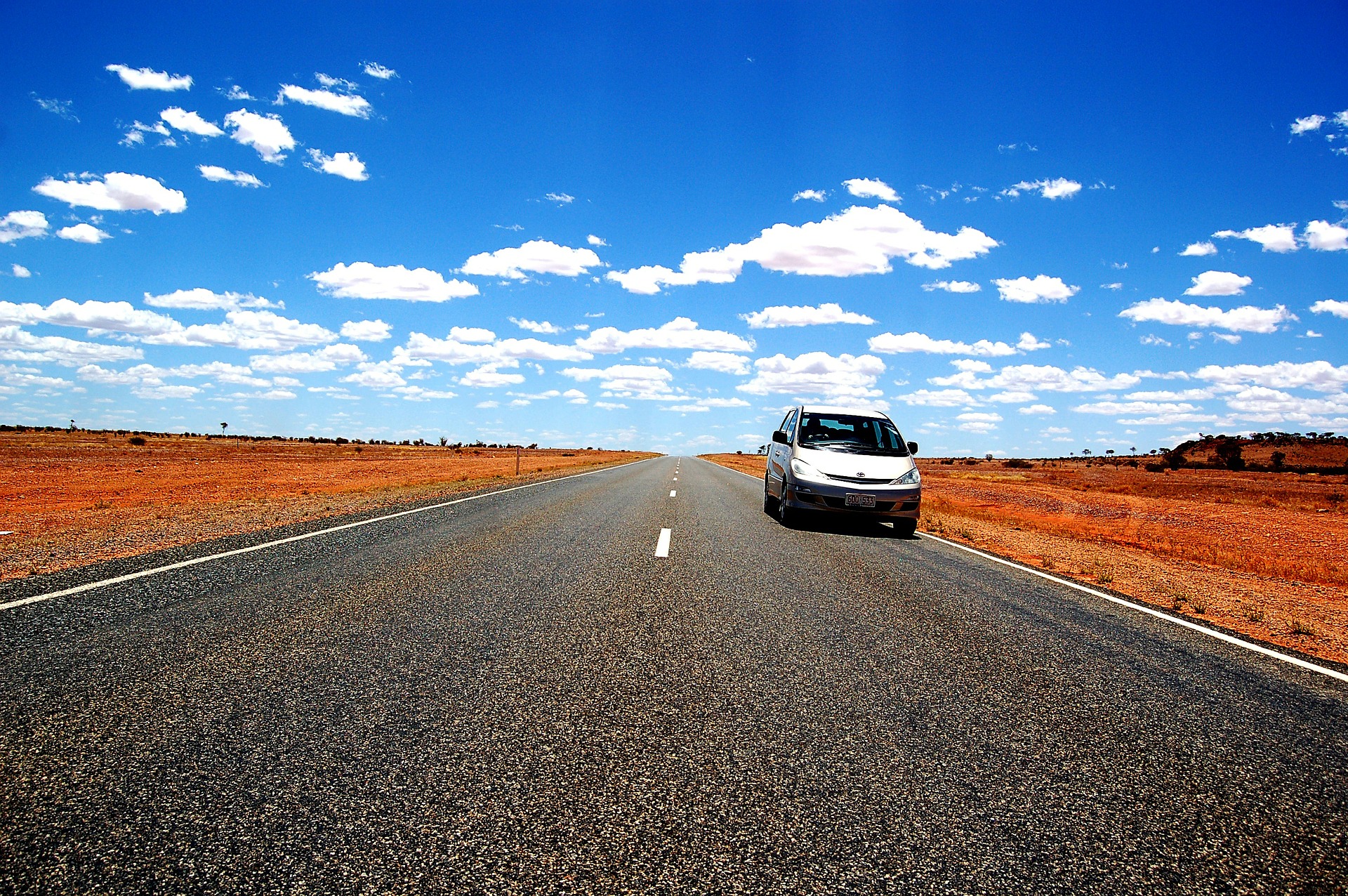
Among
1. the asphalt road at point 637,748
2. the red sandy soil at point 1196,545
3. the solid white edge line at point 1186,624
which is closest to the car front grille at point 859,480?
the solid white edge line at point 1186,624

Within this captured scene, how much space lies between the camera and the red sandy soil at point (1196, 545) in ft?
24.2

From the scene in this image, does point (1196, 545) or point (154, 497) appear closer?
point (1196, 545)

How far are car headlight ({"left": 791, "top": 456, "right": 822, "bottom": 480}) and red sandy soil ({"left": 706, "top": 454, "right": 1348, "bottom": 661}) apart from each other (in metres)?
2.86

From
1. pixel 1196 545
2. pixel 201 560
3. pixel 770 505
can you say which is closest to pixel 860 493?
pixel 770 505

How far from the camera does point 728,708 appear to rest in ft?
11.8

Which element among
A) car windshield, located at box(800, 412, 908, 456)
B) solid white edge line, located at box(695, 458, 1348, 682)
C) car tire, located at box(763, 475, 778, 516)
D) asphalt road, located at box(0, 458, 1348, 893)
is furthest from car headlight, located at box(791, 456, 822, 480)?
asphalt road, located at box(0, 458, 1348, 893)

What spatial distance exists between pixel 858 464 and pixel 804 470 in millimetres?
893

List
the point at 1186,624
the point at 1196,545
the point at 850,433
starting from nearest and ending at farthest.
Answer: the point at 1186,624, the point at 850,433, the point at 1196,545

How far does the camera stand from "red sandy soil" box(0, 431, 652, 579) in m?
9.14

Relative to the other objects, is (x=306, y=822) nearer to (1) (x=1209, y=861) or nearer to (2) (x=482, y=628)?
(2) (x=482, y=628)

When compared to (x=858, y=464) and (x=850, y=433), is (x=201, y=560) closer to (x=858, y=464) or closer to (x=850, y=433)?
(x=858, y=464)

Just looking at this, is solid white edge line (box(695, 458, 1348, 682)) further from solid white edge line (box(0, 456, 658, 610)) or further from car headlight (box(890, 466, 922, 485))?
solid white edge line (box(0, 456, 658, 610))

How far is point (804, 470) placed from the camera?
37.9 feet

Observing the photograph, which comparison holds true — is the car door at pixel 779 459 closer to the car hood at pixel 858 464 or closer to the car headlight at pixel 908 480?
the car hood at pixel 858 464
